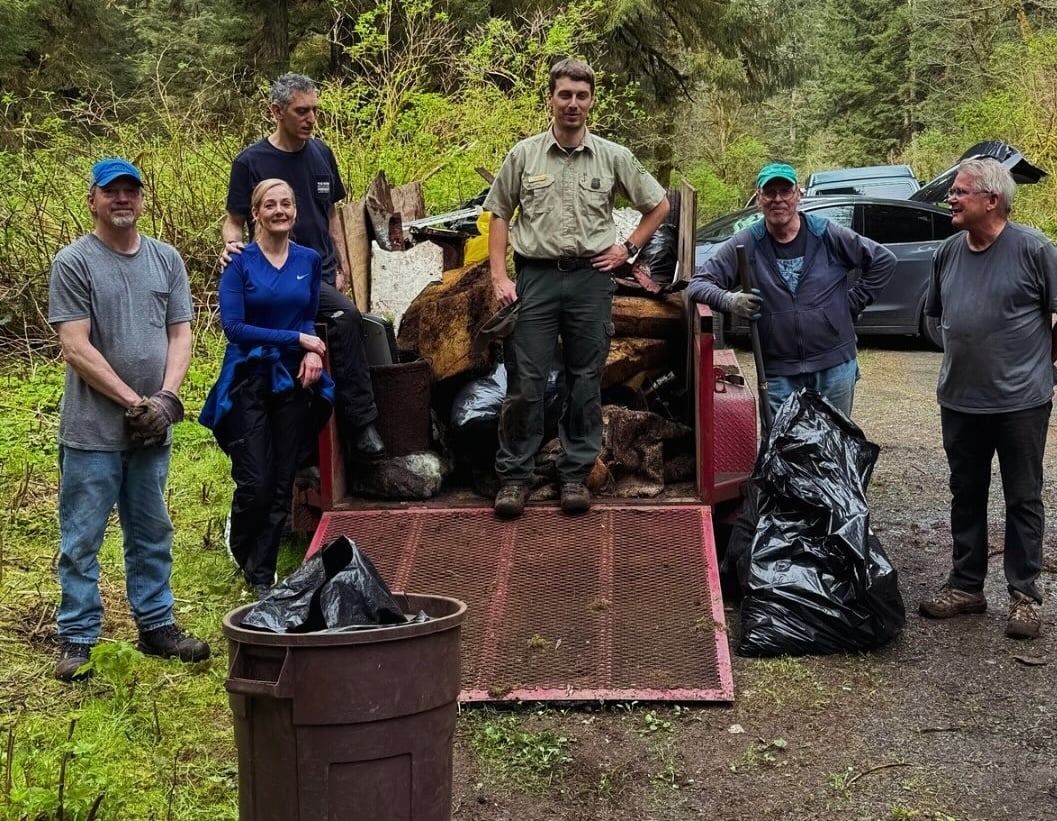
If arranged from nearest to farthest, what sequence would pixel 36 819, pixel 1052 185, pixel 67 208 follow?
pixel 36 819 < pixel 67 208 < pixel 1052 185

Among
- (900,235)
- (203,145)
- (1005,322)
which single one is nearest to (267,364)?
(1005,322)

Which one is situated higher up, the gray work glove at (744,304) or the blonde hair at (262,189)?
the blonde hair at (262,189)

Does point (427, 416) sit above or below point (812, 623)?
above

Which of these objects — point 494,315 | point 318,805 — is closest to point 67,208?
point 494,315

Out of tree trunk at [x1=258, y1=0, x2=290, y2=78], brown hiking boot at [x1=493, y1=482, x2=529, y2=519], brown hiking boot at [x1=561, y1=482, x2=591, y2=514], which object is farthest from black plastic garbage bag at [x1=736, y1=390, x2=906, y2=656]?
tree trunk at [x1=258, y1=0, x2=290, y2=78]

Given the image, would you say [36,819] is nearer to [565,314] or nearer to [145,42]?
[565,314]

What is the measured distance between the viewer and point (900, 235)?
500 inches

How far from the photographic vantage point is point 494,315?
543 centimetres

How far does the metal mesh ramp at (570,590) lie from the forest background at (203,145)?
223 mm

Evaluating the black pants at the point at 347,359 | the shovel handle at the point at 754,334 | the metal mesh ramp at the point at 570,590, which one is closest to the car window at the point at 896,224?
A: the shovel handle at the point at 754,334

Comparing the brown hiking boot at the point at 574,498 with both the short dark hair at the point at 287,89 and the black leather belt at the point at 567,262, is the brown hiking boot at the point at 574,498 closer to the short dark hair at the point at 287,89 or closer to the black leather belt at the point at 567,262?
the black leather belt at the point at 567,262

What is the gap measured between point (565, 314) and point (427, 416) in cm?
88

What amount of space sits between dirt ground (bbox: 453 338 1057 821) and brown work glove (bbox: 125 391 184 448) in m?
1.54

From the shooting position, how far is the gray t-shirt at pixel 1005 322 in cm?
476
